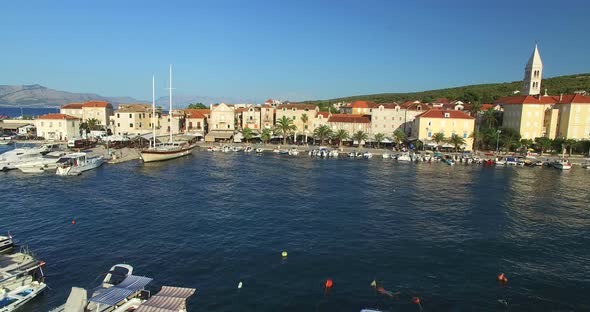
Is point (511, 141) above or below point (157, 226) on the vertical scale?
above

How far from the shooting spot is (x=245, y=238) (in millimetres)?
32625

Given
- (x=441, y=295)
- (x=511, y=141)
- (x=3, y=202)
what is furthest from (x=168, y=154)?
(x=511, y=141)

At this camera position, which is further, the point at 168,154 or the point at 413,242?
the point at 168,154

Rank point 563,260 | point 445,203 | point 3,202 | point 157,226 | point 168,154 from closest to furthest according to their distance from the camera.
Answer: point 563,260
point 157,226
point 3,202
point 445,203
point 168,154

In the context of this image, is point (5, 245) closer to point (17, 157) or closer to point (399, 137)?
point (17, 157)

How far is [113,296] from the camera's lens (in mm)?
20609

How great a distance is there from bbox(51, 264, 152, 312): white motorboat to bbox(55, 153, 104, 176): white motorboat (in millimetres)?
42051

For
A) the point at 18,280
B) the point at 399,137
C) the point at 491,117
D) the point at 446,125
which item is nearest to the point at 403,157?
the point at 399,137

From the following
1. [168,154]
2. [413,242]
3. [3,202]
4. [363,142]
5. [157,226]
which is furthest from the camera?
[363,142]

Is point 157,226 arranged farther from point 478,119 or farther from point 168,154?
point 478,119

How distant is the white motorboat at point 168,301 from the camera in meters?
19.8

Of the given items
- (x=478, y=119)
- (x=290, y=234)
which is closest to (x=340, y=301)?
(x=290, y=234)

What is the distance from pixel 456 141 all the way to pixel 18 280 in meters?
84.3

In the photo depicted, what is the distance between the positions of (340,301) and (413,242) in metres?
12.0
